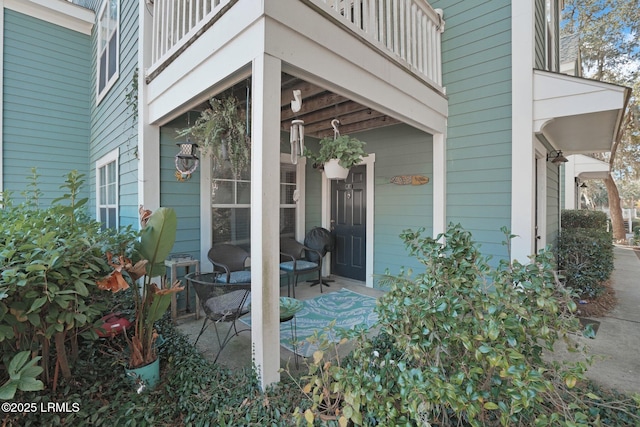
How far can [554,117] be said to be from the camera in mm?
3145

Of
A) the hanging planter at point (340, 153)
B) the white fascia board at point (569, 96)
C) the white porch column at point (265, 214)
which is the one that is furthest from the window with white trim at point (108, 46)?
the white fascia board at point (569, 96)

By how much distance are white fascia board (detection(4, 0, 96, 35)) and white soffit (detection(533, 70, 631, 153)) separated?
26.6 feet

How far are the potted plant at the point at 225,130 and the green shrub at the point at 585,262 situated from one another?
4.71 meters

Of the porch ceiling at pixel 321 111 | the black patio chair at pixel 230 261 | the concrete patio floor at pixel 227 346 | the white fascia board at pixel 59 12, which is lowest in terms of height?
the concrete patio floor at pixel 227 346

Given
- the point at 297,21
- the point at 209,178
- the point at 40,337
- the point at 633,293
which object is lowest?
the point at 633,293

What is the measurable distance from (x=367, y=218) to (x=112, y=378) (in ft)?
12.3

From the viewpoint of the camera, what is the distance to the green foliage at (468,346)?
1159 mm

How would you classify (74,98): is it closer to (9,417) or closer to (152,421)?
(9,417)

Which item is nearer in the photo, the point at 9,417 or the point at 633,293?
the point at 9,417

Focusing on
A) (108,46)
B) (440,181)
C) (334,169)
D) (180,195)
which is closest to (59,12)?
(108,46)

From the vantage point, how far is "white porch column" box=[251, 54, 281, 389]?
1.88 meters

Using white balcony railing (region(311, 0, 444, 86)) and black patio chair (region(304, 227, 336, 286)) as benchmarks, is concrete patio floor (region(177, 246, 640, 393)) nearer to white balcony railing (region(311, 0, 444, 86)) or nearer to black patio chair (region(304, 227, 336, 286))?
black patio chair (region(304, 227, 336, 286))

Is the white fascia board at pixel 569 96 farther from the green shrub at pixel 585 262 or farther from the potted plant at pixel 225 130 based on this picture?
the potted plant at pixel 225 130

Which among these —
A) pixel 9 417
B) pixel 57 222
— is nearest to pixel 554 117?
pixel 57 222
